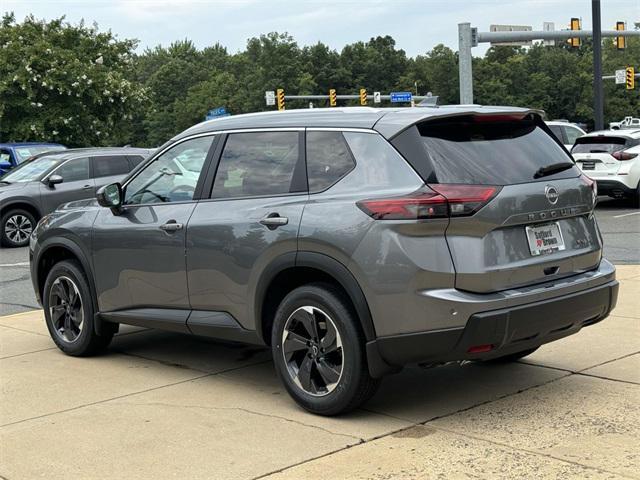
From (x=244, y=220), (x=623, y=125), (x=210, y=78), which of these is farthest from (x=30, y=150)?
(x=210, y=78)

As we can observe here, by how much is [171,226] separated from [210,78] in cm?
12430

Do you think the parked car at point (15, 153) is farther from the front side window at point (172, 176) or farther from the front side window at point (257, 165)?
the front side window at point (257, 165)

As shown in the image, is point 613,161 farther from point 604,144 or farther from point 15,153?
point 15,153

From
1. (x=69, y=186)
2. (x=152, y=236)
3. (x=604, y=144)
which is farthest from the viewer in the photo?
(x=604, y=144)

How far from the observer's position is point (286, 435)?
4.79m

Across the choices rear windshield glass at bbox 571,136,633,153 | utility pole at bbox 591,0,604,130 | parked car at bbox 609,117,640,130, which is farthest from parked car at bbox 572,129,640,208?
parked car at bbox 609,117,640,130

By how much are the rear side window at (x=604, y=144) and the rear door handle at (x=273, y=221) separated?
14282 millimetres

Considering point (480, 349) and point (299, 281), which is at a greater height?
point (299, 281)

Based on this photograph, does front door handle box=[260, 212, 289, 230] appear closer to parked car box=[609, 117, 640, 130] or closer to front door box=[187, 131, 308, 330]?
front door box=[187, 131, 308, 330]

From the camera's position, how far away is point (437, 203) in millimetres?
4613

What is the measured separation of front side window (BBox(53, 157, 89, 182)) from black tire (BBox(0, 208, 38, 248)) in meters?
0.99

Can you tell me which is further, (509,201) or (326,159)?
(326,159)

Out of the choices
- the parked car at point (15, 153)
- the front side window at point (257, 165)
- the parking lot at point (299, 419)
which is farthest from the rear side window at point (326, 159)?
the parked car at point (15, 153)

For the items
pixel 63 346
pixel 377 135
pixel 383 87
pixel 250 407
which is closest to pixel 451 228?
pixel 377 135
